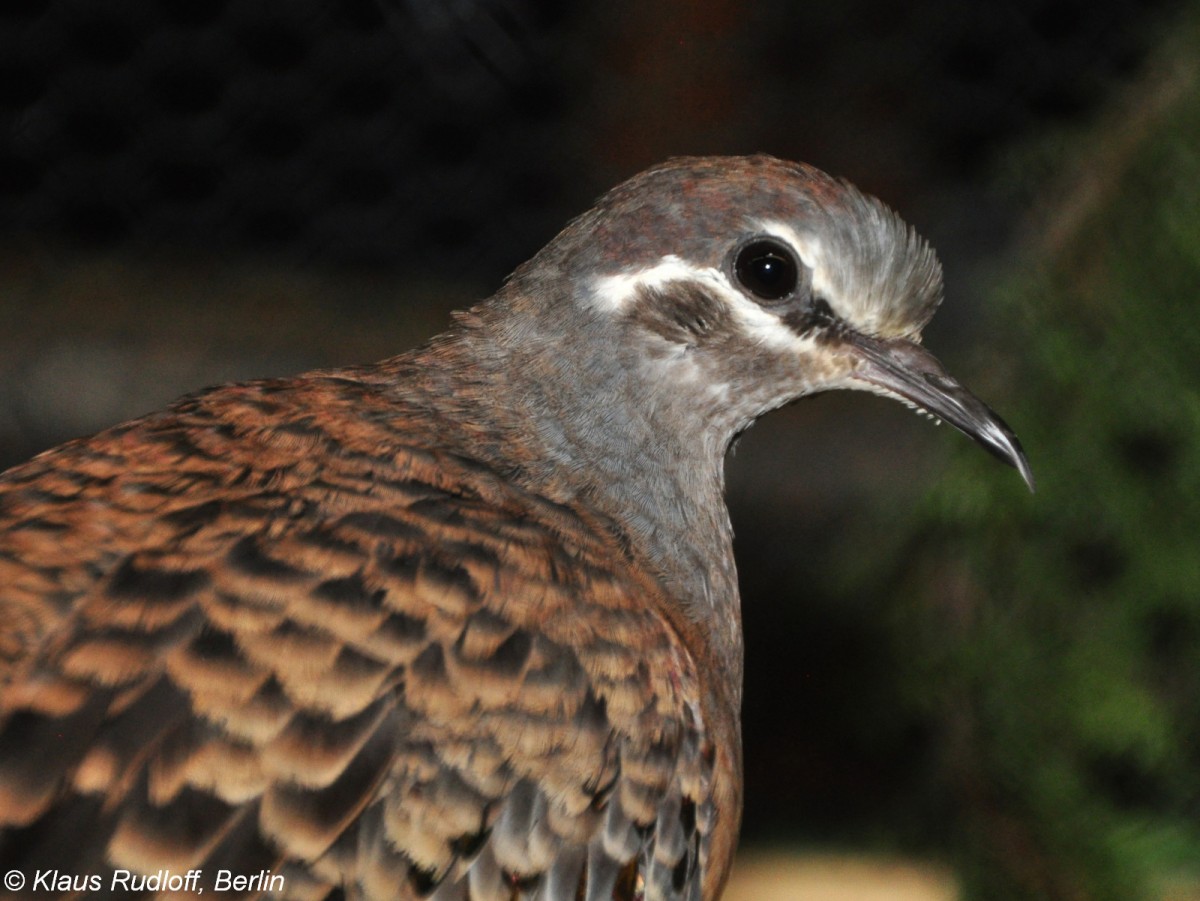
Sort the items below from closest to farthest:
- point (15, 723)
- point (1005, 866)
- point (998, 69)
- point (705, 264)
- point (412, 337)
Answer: point (15, 723)
point (705, 264)
point (1005, 866)
point (412, 337)
point (998, 69)

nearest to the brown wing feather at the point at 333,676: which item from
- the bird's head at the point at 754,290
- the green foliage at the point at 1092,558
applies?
the bird's head at the point at 754,290

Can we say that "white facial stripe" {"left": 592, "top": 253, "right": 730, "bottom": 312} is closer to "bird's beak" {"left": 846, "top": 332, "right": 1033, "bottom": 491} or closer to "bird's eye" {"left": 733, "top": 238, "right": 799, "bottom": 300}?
"bird's eye" {"left": 733, "top": 238, "right": 799, "bottom": 300}

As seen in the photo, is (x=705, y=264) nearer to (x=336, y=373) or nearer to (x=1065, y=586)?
(x=336, y=373)

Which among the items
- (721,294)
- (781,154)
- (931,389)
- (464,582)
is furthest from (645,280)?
(781,154)

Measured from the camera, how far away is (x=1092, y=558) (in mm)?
2625

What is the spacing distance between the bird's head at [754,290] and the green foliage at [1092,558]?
735 mm

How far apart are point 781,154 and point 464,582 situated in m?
2.73

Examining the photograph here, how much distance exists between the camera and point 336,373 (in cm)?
195

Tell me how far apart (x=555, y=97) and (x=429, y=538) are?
2.36 m

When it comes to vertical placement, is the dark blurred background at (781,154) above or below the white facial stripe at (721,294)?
above

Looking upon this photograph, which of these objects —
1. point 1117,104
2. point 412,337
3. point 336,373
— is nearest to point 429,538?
point 336,373

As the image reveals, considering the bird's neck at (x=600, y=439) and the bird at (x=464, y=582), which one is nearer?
the bird at (x=464, y=582)

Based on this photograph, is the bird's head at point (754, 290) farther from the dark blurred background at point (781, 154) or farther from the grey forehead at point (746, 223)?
the dark blurred background at point (781, 154)

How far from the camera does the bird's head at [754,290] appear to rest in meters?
1.86
